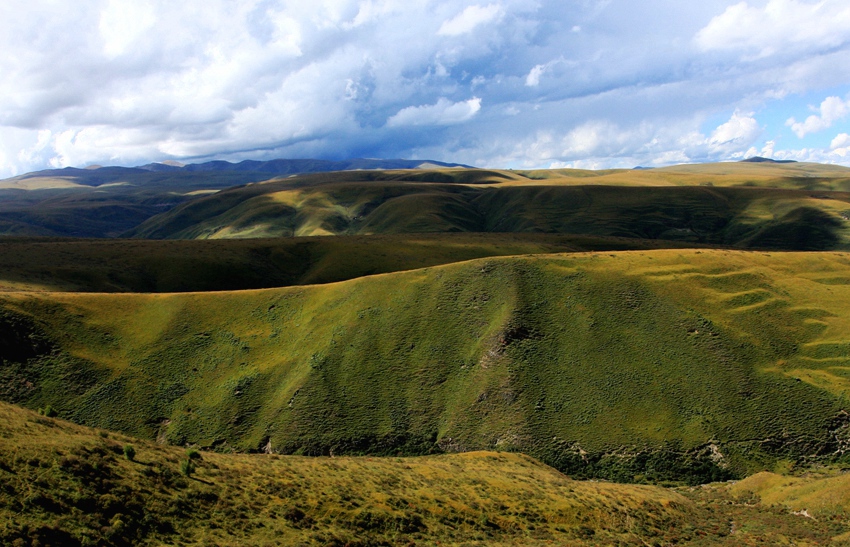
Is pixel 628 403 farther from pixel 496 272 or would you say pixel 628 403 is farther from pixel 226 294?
pixel 226 294

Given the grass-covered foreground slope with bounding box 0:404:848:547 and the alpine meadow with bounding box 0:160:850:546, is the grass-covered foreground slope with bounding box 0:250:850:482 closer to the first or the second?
the alpine meadow with bounding box 0:160:850:546

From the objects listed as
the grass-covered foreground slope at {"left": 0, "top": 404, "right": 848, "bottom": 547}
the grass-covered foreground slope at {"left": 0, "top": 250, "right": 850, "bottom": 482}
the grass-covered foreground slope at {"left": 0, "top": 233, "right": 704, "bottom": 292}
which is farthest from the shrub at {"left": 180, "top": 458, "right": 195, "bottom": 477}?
the grass-covered foreground slope at {"left": 0, "top": 233, "right": 704, "bottom": 292}

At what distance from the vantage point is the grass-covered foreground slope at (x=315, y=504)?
23812mm

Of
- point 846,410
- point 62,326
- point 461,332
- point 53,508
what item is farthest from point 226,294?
point 846,410

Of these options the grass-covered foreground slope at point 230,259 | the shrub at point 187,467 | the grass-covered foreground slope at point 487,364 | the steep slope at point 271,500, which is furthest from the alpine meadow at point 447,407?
the grass-covered foreground slope at point 230,259

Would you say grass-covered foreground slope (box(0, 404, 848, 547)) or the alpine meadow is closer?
grass-covered foreground slope (box(0, 404, 848, 547))

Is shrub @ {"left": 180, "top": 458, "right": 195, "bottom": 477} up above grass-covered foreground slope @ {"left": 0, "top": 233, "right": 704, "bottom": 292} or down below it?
below

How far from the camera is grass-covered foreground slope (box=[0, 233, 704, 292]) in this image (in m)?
104

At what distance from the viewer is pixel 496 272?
82.9 metres

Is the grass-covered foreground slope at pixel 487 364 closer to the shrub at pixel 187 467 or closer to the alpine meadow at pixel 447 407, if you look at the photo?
the alpine meadow at pixel 447 407

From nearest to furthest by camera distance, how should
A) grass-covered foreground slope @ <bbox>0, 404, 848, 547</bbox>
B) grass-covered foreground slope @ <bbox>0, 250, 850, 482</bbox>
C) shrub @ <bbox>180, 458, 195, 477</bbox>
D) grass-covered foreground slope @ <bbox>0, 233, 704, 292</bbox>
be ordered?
grass-covered foreground slope @ <bbox>0, 404, 848, 547</bbox>, shrub @ <bbox>180, 458, 195, 477</bbox>, grass-covered foreground slope @ <bbox>0, 250, 850, 482</bbox>, grass-covered foreground slope @ <bbox>0, 233, 704, 292</bbox>

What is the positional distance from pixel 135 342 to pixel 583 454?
194 ft

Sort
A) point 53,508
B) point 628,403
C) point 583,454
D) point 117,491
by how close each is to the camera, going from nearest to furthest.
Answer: point 53,508
point 117,491
point 583,454
point 628,403

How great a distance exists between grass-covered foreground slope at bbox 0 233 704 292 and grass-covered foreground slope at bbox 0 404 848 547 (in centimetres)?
7692
